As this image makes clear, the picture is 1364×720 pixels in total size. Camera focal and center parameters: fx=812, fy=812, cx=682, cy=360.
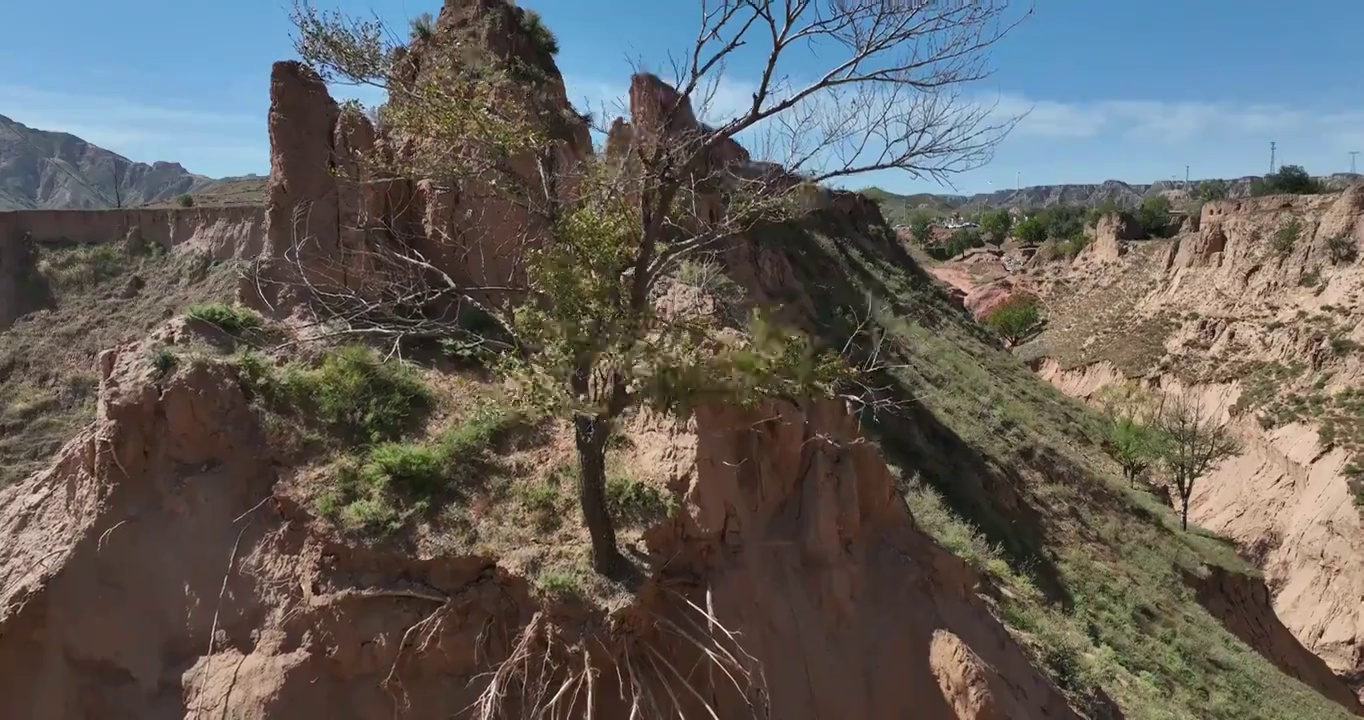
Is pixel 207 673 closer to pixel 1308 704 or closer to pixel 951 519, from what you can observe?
pixel 951 519

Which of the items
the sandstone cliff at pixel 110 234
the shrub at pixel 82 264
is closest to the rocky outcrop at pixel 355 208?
the sandstone cliff at pixel 110 234

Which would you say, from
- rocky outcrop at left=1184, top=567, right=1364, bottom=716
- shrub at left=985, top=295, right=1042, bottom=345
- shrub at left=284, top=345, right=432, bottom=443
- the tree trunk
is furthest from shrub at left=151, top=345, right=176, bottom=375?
shrub at left=985, top=295, right=1042, bottom=345

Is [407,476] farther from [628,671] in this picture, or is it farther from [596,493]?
[628,671]

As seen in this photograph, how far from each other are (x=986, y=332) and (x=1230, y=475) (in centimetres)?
1094

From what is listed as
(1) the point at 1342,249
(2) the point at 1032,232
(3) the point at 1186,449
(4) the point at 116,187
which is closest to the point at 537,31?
(3) the point at 1186,449

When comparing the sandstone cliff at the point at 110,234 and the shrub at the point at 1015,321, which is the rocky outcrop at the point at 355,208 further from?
the shrub at the point at 1015,321

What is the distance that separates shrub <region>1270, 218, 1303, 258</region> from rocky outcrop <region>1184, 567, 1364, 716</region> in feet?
79.7

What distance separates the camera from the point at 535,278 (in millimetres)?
6441

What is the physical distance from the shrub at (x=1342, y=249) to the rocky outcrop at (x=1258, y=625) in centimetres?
2247

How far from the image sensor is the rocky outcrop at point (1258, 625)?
16.5 meters

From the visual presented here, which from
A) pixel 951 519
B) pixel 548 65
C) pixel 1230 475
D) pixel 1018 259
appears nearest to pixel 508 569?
pixel 951 519

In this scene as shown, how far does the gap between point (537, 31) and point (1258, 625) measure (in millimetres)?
19221

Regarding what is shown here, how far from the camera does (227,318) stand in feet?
26.3

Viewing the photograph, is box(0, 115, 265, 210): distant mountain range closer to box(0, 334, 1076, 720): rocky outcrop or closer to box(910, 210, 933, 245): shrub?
box(910, 210, 933, 245): shrub
